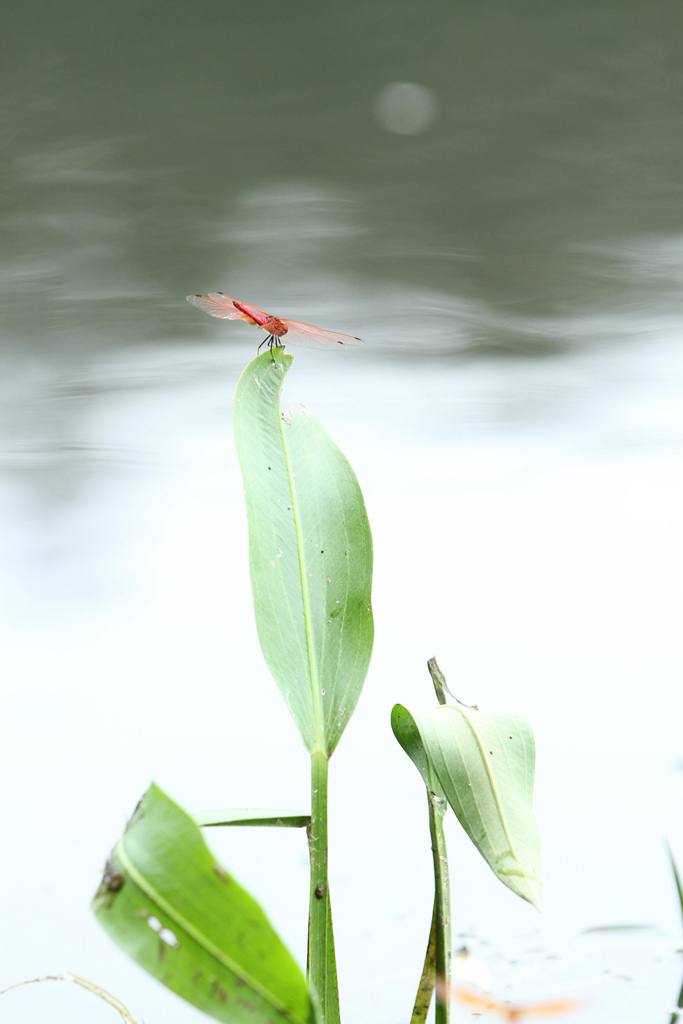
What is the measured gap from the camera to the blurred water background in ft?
2.40

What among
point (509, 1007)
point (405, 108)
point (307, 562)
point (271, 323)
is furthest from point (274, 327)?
point (405, 108)

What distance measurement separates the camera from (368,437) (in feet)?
4.78

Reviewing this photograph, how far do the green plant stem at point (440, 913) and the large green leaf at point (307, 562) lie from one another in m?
0.05

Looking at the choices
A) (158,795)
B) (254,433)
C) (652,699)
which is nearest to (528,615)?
(652,699)

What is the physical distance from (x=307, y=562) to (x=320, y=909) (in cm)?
15

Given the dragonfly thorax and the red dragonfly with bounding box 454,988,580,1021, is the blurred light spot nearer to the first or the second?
the dragonfly thorax

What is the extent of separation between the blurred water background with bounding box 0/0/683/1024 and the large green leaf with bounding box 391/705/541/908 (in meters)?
0.15

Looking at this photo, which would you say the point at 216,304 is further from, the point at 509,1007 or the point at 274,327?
the point at 509,1007

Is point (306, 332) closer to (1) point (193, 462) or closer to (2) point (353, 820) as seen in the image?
(2) point (353, 820)

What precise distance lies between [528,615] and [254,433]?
77cm

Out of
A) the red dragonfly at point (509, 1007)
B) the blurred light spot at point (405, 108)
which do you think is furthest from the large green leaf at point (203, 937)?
the blurred light spot at point (405, 108)

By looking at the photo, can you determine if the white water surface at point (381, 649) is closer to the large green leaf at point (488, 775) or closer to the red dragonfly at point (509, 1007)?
the red dragonfly at point (509, 1007)

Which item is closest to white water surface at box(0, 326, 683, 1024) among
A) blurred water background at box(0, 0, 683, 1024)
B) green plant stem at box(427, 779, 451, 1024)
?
blurred water background at box(0, 0, 683, 1024)

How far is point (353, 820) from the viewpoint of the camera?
81 cm
